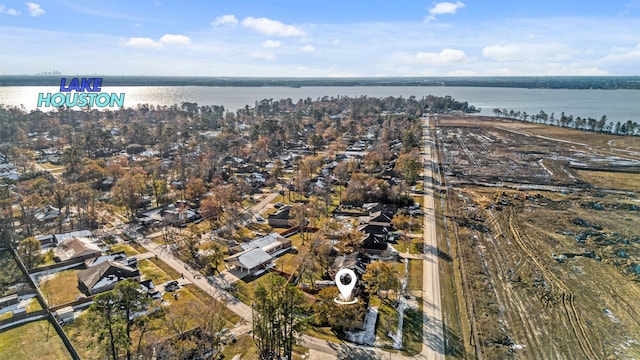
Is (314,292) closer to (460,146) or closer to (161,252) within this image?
(161,252)

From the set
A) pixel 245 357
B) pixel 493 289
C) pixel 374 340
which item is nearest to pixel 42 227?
pixel 245 357

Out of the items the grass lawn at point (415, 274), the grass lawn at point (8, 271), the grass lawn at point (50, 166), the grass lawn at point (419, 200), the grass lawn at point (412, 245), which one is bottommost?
the grass lawn at point (8, 271)

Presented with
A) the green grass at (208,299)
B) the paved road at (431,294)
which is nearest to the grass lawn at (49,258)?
the green grass at (208,299)

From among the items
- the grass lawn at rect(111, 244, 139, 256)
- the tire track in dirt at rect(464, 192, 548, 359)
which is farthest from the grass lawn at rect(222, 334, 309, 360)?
the grass lawn at rect(111, 244, 139, 256)

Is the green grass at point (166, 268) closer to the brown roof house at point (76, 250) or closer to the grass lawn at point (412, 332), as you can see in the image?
the brown roof house at point (76, 250)

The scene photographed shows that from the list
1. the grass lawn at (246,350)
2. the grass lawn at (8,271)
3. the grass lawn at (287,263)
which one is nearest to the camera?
the grass lawn at (246,350)

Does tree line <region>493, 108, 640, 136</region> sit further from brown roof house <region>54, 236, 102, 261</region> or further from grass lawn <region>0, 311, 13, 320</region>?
grass lawn <region>0, 311, 13, 320</region>

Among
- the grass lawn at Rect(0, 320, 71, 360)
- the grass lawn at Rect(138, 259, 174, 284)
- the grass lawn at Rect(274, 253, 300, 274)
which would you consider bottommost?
the grass lawn at Rect(0, 320, 71, 360)
